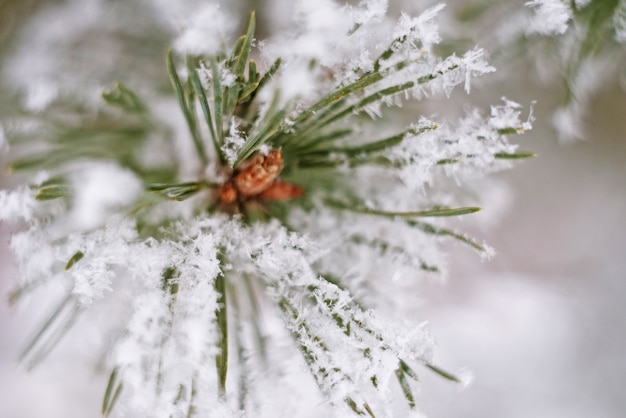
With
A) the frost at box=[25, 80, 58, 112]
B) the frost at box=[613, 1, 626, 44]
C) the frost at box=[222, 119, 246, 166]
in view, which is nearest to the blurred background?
the frost at box=[613, 1, 626, 44]

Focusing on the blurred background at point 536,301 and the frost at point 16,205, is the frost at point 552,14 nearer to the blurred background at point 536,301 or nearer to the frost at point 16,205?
the blurred background at point 536,301

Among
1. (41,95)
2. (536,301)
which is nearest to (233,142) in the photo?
(41,95)

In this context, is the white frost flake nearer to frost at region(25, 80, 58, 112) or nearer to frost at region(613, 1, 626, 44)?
frost at region(613, 1, 626, 44)

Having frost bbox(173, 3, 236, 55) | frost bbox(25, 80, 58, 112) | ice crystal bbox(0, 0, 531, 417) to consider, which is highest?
frost bbox(25, 80, 58, 112)

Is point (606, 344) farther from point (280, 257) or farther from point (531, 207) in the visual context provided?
point (280, 257)

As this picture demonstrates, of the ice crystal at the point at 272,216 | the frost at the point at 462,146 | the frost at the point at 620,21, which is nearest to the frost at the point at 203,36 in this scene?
the ice crystal at the point at 272,216

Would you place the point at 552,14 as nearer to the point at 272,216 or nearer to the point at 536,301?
the point at 272,216

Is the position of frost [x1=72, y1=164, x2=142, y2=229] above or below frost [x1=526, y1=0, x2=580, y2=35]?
below

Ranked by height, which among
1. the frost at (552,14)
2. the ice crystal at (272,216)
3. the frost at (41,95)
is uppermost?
the frost at (41,95)

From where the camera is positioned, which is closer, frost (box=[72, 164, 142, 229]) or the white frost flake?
frost (box=[72, 164, 142, 229])

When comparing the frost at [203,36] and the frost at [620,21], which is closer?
the frost at [203,36]

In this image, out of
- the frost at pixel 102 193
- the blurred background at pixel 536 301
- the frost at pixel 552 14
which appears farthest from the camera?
the blurred background at pixel 536 301
